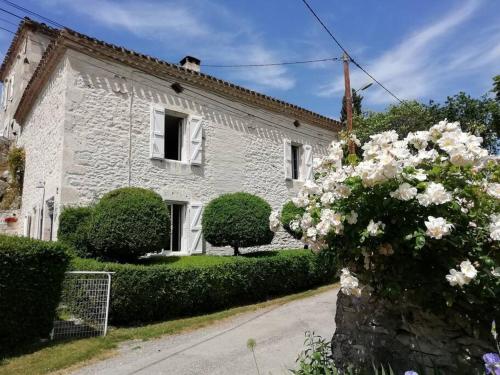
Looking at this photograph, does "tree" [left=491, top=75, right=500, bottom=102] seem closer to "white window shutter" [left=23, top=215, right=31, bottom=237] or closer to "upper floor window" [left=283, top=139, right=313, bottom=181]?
"upper floor window" [left=283, top=139, right=313, bottom=181]

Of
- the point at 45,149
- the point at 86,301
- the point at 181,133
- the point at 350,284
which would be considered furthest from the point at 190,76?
the point at 350,284

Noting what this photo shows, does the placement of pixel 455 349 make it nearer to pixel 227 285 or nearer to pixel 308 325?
pixel 308 325

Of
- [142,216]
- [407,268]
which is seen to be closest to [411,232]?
[407,268]

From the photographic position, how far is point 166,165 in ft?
36.5

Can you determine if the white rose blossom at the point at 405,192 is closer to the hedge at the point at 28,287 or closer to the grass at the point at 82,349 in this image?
the grass at the point at 82,349

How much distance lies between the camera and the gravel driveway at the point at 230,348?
4984mm

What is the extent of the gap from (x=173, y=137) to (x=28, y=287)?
24.9 feet

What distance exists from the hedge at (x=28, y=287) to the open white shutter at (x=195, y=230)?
202 inches

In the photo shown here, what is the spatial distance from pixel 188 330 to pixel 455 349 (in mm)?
5174

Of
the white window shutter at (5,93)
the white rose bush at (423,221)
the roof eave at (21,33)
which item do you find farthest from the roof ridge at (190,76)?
the white rose bush at (423,221)

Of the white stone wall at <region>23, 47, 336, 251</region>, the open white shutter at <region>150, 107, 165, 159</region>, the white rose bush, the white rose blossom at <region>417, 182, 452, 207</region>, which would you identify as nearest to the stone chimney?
the white stone wall at <region>23, 47, 336, 251</region>

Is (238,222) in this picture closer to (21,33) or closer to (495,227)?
(495,227)

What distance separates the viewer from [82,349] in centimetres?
581

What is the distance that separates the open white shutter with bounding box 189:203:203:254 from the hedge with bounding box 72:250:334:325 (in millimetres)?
1879
